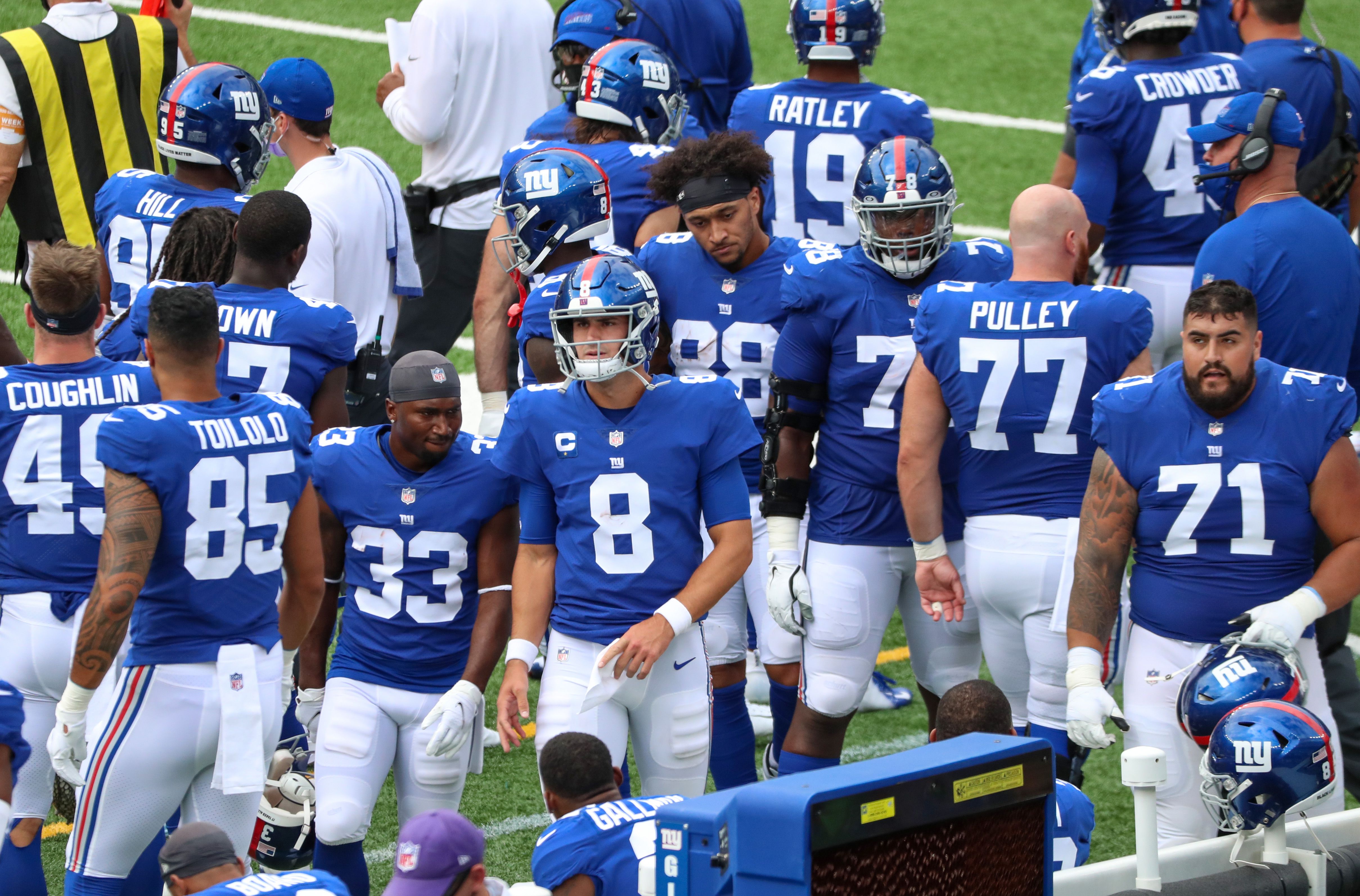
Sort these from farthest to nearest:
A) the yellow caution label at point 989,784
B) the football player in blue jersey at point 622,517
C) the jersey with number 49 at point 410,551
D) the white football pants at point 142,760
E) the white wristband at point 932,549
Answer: the white wristband at point 932,549
the jersey with number 49 at point 410,551
the football player in blue jersey at point 622,517
the white football pants at point 142,760
the yellow caution label at point 989,784

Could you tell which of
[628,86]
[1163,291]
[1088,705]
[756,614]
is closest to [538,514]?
[756,614]

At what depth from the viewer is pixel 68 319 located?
4.30 m

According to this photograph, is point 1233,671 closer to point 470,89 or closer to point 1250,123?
point 1250,123

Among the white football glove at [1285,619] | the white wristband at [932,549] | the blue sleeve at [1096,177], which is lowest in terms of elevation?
the white wristband at [932,549]

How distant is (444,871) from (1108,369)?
235 centimetres

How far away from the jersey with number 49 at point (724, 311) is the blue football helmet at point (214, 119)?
5.13ft

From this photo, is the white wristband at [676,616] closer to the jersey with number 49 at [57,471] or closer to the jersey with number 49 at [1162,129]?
the jersey with number 49 at [57,471]

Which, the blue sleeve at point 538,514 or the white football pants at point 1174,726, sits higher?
the blue sleeve at point 538,514

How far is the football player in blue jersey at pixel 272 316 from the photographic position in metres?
4.86

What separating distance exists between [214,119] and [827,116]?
7.25 ft

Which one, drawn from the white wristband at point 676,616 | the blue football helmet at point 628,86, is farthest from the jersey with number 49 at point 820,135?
the white wristband at point 676,616

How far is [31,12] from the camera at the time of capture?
11062 millimetres

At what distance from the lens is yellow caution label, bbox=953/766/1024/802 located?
273 cm

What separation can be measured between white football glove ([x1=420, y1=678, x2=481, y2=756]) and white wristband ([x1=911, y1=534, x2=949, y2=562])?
1.34 metres
